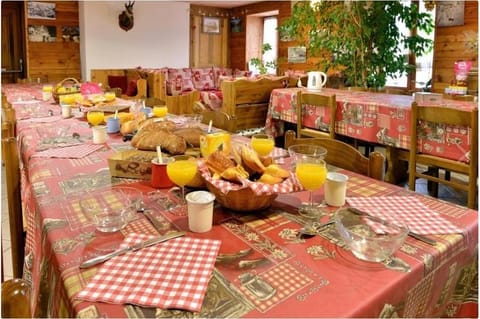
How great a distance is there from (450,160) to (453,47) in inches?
141

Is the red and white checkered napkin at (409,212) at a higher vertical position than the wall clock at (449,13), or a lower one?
lower

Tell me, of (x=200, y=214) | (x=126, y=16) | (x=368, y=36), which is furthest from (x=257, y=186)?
(x=126, y=16)

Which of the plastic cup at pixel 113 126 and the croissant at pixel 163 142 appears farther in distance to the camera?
the plastic cup at pixel 113 126

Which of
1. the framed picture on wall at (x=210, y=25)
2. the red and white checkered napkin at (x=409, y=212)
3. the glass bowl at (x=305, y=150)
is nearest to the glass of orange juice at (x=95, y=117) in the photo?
the glass bowl at (x=305, y=150)

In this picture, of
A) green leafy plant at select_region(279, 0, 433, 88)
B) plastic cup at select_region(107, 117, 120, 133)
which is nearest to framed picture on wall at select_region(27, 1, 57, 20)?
green leafy plant at select_region(279, 0, 433, 88)

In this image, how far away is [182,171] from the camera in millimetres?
1166

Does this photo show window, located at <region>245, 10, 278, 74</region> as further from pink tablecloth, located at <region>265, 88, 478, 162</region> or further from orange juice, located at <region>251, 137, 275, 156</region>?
orange juice, located at <region>251, 137, 275, 156</region>

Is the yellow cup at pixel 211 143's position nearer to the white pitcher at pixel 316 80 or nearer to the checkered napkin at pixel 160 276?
the checkered napkin at pixel 160 276

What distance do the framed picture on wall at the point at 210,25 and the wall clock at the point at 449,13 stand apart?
524 centimetres

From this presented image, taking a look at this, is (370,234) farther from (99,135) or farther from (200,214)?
(99,135)

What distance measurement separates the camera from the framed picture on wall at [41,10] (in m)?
7.14

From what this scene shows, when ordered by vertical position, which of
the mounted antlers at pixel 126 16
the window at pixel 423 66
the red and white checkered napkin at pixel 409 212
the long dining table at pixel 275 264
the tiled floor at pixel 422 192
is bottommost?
the tiled floor at pixel 422 192

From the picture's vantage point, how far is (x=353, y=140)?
3.52 m

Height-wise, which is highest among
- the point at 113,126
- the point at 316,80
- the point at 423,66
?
the point at 423,66
